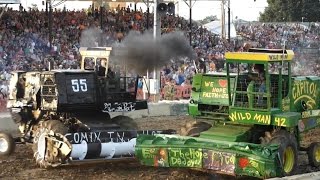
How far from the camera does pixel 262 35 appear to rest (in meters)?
46.2

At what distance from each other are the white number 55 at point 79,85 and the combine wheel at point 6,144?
1848 mm

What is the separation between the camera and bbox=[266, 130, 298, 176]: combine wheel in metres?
9.80

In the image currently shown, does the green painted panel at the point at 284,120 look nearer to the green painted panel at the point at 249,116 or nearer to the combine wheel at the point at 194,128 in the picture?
the green painted panel at the point at 249,116

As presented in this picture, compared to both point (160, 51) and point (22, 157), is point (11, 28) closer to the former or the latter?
point (160, 51)

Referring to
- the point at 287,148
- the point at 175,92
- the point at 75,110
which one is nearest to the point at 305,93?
the point at 287,148

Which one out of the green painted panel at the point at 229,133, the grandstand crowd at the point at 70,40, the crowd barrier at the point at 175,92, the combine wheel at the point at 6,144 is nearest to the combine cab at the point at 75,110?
the combine wheel at the point at 6,144

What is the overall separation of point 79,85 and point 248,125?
3.57m

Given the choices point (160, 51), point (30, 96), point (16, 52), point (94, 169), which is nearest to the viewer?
point (94, 169)

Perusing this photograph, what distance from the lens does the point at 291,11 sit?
71.9 meters

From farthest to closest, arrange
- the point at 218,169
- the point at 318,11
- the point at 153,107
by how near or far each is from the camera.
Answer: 1. the point at 318,11
2. the point at 153,107
3. the point at 218,169

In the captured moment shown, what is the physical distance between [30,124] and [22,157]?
0.73 metres

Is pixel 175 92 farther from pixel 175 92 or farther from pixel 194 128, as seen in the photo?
pixel 194 128

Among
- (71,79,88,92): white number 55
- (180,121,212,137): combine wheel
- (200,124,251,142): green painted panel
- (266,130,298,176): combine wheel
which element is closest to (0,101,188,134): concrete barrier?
(71,79,88,92): white number 55


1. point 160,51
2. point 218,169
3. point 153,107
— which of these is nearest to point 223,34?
point 153,107
